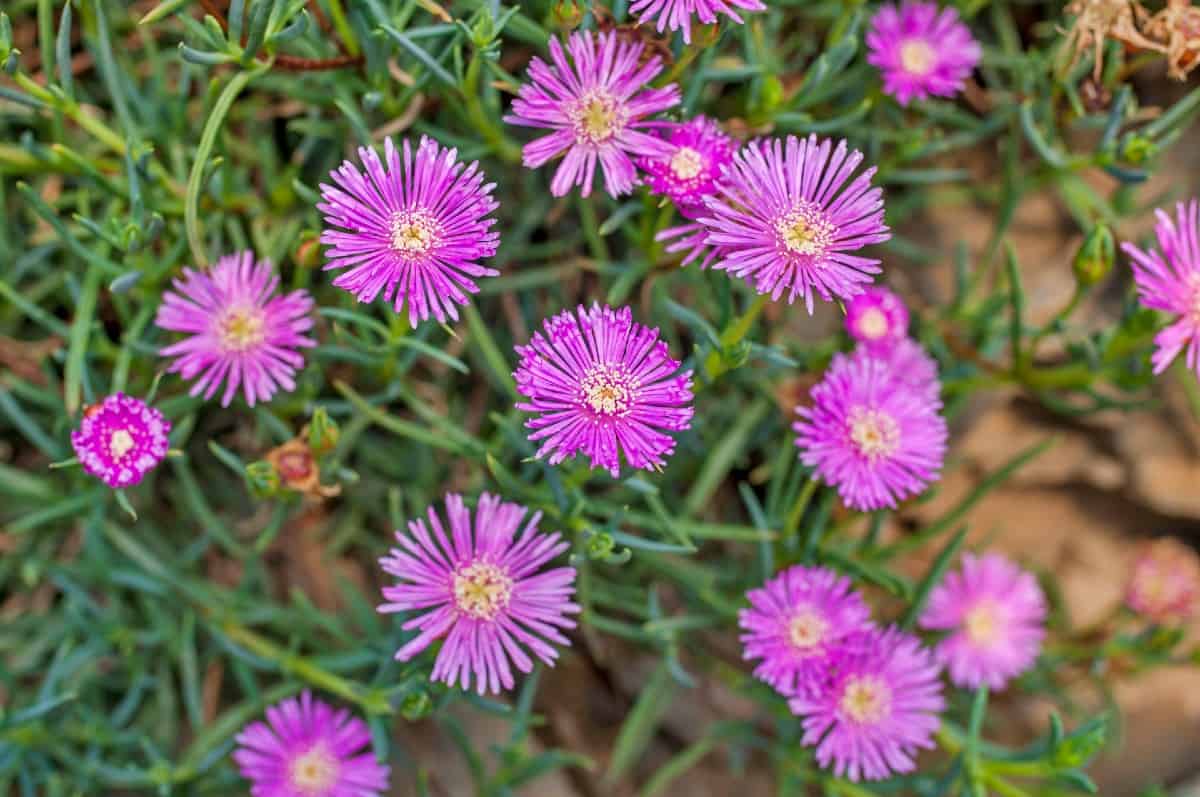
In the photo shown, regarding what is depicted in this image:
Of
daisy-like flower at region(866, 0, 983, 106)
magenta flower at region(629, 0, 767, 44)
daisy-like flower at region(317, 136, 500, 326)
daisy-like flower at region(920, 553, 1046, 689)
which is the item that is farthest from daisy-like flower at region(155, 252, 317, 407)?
daisy-like flower at region(920, 553, 1046, 689)

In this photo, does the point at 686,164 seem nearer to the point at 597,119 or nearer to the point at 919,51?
the point at 597,119

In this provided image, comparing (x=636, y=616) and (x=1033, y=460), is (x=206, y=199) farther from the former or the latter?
(x=1033, y=460)

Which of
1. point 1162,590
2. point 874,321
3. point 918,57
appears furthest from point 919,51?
point 1162,590

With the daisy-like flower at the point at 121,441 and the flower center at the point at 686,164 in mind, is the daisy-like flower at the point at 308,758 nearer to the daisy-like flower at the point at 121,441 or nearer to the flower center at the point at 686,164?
the daisy-like flower at the point at 121,441

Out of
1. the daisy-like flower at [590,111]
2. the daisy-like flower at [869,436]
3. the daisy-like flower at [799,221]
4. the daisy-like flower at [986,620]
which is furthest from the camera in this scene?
the daisy-like flower at [986,620]

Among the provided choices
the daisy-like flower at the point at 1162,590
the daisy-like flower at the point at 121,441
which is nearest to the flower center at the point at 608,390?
the daisy-like flower at the point at 121,441

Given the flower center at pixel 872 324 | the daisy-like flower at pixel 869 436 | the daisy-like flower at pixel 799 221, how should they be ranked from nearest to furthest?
1. the daisy-like flower at pixel 799 221
2. the daisy-like flower at pixel 869 436
3. the flower center at pixel 872 324

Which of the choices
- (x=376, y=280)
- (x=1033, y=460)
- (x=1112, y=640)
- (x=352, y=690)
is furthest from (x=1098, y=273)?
(x=352, y=690)
